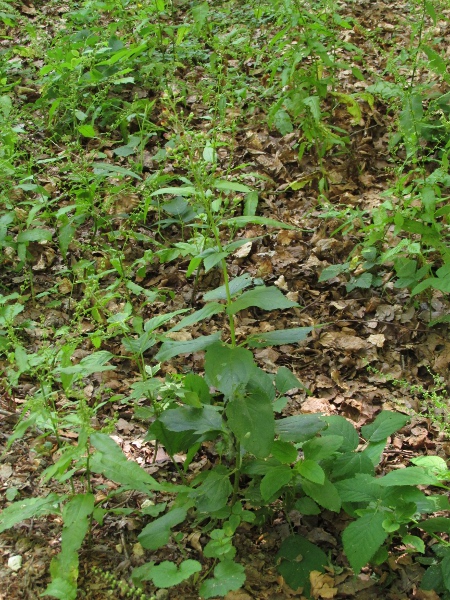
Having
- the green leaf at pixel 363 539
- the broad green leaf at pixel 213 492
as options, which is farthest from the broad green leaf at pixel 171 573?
the green leaf at pixel 363 539

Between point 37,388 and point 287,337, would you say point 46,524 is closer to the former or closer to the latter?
point 37,388

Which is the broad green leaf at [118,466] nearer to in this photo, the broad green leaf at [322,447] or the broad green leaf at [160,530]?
the broad green leaf at [160,530]

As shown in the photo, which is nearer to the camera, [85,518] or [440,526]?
[85,518]

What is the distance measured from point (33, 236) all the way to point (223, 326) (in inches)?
52.2

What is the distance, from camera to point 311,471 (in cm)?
236

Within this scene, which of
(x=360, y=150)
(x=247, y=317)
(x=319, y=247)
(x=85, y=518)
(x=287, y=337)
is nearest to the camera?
(x=85, y=518)

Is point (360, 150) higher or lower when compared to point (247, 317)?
higher

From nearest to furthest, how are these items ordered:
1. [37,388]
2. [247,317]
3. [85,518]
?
1. [85,518]
2. [37,388]
3. [247,317]

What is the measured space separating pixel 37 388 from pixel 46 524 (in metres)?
0.89

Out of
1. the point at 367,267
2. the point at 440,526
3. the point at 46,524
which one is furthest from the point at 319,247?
the point at 46,524

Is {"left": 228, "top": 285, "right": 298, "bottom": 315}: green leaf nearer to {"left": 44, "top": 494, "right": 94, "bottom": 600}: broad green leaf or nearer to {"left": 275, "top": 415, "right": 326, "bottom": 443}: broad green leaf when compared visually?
{"left": 275, "top": 415, "right": 326, "bottom": 443}: broad green leaf

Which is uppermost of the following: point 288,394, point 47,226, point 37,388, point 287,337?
point 287,337

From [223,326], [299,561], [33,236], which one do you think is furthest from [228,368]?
[33,236]

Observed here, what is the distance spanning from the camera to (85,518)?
7.39 feet
